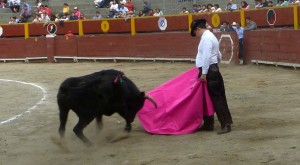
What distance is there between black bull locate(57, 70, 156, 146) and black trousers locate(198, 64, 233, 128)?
965mm

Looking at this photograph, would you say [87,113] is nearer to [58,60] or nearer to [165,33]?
[165,33]

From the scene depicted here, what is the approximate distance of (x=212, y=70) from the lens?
24.3 ft

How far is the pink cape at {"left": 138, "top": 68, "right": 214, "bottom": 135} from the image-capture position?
25.1ft

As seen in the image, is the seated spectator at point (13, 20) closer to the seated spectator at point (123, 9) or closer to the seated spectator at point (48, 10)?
the seated spectator at point (48, 10)

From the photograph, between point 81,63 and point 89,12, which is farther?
point 89,12

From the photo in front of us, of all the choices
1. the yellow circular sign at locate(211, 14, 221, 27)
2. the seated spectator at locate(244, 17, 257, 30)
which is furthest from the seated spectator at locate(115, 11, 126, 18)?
the seated spectator at locate(244, 17, 257, 30)

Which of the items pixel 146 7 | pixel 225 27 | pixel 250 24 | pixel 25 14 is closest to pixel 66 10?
pixel 25 14

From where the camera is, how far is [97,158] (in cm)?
657

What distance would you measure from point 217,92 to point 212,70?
264mm

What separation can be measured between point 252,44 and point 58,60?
28.5 feet

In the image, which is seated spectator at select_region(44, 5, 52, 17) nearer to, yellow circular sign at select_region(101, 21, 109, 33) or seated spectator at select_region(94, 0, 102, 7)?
seated spectator at select_region(94, 0, 102, 7)

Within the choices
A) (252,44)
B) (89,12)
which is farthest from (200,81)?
(89,12)

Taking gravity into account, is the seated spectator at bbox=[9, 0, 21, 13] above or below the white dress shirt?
above

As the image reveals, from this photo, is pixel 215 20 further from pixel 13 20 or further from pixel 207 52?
pixel 207 52
